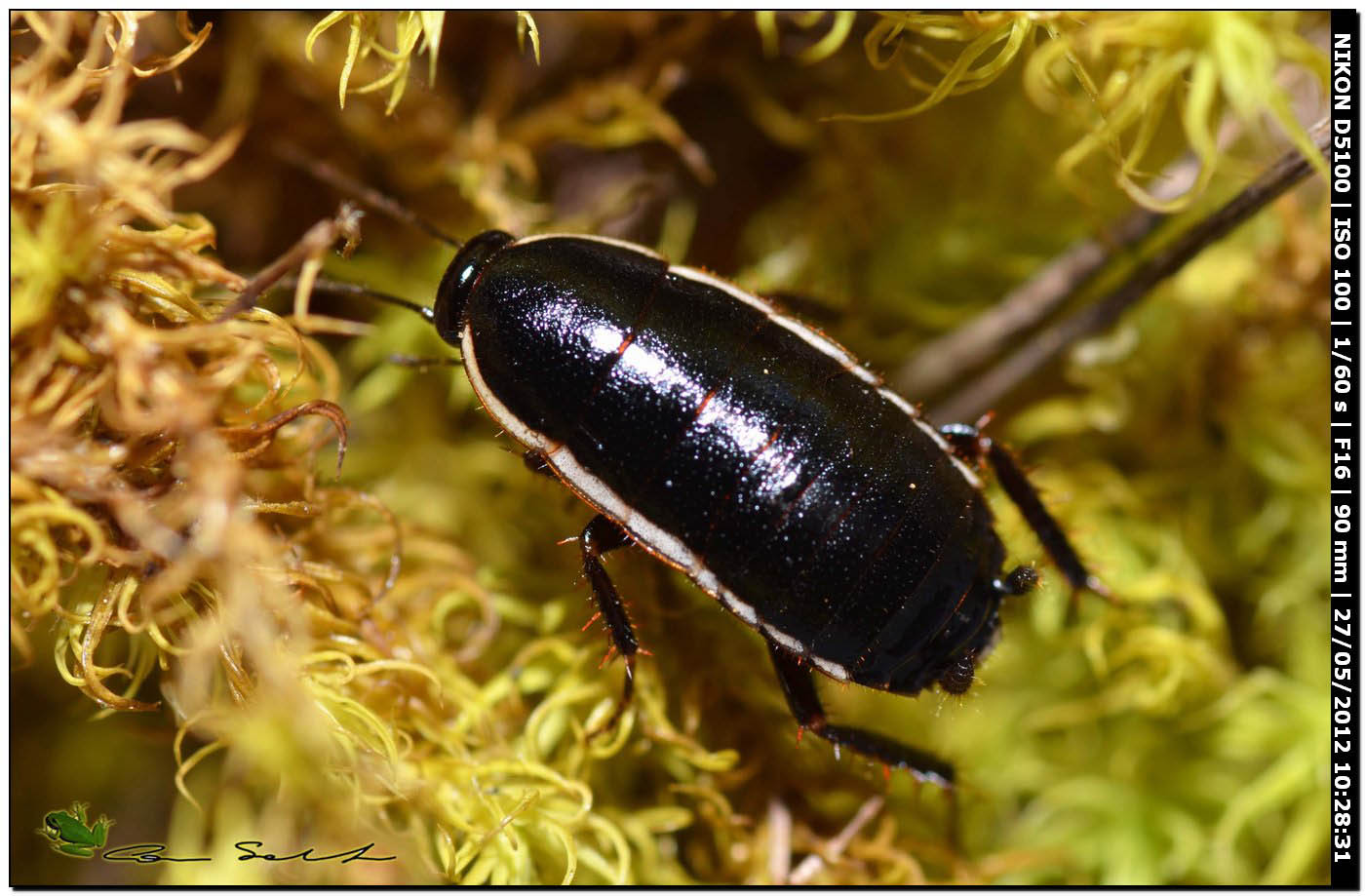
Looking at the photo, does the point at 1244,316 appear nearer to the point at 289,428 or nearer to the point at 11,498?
the point at 289,428

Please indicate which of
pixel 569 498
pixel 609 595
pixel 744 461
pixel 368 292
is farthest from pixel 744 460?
pixel 368 292

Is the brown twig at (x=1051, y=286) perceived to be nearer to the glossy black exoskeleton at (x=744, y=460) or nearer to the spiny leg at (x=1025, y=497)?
the spiny leg at (x=1025, y=497)

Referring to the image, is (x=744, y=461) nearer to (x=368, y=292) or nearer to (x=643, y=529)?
(x=643, y=529)

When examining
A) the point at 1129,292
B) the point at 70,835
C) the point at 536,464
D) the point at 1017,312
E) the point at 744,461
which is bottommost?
the point at 70,835
